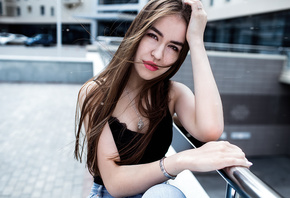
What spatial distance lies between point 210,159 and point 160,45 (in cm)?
35

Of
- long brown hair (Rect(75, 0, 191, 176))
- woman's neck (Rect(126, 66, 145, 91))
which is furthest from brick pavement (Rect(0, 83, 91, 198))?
woman's neck (Rect(126, 66, 145, 91))

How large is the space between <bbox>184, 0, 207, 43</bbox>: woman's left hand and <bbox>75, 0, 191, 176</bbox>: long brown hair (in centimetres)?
2

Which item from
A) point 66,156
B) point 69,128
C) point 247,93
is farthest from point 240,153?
point 247,93

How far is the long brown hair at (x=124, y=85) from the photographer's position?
656 millimetres

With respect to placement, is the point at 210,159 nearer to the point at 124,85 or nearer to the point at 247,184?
the point at 247,184

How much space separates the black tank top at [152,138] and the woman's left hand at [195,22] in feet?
0.92

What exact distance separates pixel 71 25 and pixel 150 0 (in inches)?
24.1

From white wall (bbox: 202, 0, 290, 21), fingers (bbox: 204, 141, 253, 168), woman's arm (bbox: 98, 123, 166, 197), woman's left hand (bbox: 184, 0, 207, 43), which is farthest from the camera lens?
white wall (bbox: 202, 0, 290, 21)

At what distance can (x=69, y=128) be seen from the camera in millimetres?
2848

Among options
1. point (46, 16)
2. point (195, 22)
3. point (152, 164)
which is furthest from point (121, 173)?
point (46, 16)

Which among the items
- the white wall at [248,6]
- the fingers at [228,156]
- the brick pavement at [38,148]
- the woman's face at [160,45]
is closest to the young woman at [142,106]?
the woman's face at [160,45]

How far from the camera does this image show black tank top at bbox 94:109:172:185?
682mm

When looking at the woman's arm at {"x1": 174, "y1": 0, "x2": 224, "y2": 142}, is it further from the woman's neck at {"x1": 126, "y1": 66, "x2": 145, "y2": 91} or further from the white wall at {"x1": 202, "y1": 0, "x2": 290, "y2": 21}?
the white wall at {"x1": 202, "y1": 0, "x2": 290, "y2": 21}

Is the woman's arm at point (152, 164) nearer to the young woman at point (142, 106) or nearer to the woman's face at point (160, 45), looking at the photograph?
Result: the young woman at point (142, 106)
